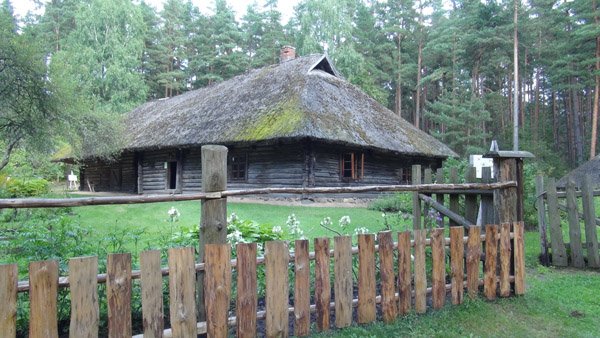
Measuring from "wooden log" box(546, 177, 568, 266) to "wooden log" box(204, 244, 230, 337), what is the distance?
14.2 feet

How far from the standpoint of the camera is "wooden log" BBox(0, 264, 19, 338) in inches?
82.2

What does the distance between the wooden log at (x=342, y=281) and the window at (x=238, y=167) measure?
44.2 ft

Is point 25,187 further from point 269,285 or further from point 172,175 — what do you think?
point 269,285

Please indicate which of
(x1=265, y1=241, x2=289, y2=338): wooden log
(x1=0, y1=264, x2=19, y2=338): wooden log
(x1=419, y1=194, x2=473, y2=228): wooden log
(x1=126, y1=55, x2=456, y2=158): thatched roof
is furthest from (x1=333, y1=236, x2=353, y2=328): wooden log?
(x1=126, y1=55, x2=456, y2=158): thatched roof

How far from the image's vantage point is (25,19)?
3659cm

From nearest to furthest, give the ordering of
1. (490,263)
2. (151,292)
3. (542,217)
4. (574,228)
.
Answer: (151,292) < (490,263) < (574,228) < (542,217)

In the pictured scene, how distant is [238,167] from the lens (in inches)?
656

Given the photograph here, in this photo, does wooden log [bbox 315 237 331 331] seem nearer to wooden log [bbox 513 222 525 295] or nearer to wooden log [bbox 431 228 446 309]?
wooden log [bbox 431 228 446 309]

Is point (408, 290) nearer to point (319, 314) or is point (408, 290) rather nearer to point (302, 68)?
point (319, 314)

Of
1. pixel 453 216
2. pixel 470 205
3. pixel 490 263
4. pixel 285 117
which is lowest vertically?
pixel 490 263

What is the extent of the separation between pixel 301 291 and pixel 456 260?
1507mm

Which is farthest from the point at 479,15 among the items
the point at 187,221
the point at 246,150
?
the point at 187,221

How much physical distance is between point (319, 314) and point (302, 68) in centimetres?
1637

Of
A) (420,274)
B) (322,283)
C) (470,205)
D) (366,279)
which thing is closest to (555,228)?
(470,205)
